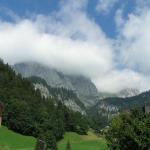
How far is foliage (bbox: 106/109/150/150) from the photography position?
5462 centimetres

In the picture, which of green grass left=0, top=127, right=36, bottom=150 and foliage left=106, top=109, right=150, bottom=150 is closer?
foliage left=106, top=109, right=150, bottom=150

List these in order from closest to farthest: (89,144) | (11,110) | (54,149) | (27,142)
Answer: (54,149), (27,142), (89,144), (11,110)

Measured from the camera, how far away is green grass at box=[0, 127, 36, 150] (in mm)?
153512

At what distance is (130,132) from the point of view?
55188 mm

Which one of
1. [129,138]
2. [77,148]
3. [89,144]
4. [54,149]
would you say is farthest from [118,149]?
[89,144]

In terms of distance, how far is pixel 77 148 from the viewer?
16675cm

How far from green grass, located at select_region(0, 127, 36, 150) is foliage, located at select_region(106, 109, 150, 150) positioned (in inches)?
3568

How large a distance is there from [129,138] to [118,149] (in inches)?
101

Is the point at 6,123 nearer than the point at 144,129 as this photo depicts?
No

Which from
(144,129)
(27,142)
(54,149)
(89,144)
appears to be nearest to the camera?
(144,129)

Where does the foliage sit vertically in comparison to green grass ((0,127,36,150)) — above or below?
below

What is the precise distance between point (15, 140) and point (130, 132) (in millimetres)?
A: 114807

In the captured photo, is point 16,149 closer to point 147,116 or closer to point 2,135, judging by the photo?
point 2,135

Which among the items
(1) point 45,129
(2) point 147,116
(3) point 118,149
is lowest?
(3) point 118,149
